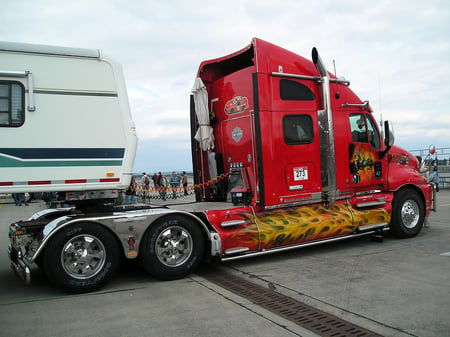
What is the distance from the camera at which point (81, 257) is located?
5.43 m

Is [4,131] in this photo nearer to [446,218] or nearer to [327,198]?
[327,198]

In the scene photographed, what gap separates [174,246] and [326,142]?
3581 mm

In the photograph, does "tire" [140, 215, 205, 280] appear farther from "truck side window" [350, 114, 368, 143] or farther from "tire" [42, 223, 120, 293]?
"truck side window" [350, 114, 368, 143]

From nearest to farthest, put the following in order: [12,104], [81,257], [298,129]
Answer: [12,104], [81,257], [298,129]

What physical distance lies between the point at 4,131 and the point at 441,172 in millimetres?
26927

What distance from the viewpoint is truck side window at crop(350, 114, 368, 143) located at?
8219 mm

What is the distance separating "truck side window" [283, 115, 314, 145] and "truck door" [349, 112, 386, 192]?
1.08 m

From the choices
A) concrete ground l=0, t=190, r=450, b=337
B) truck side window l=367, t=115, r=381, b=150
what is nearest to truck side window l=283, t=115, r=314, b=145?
truck side window l=367, t=115, r=381, b=150

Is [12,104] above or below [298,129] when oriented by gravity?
above

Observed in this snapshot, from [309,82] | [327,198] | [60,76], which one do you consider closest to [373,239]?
[327,198]

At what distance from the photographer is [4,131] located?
523cm

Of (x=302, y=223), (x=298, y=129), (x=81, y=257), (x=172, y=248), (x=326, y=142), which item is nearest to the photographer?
(x=81, y=257)

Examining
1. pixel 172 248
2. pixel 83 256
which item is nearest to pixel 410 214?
pixel 172 248

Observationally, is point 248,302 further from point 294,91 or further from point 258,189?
point 294,91
